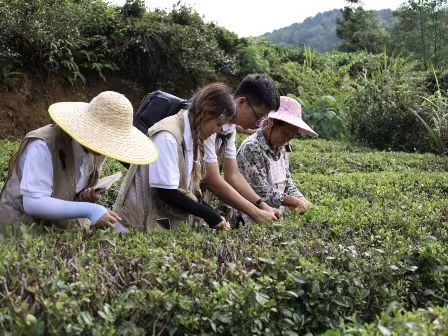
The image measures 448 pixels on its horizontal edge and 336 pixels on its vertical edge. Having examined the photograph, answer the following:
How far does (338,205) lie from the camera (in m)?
4.75

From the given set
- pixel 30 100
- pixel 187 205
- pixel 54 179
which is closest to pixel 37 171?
pixel 54 179

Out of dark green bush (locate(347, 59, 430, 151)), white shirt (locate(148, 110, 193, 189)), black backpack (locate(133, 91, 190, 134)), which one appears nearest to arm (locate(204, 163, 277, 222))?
black backpack (locate(133, 91, 190, 134))

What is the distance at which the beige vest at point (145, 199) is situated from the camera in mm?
3521

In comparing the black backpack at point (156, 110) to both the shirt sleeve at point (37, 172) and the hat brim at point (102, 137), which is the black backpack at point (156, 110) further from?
the shirt sleeve at point (37, 172)

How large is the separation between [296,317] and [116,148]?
1.16 metres

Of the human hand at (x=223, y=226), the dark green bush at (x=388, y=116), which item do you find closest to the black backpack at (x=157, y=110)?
the human hand at (x=223, y=226)

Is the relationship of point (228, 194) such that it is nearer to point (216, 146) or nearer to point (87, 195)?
point (216, 146)

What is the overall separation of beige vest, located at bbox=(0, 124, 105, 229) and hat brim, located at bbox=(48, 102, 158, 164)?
102 mm

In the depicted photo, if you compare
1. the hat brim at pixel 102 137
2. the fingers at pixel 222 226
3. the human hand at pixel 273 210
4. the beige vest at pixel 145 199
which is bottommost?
the human hand at pixel 273 210

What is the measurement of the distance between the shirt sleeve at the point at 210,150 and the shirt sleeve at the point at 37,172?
42.6 inches

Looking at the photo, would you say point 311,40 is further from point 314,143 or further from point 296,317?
point 296,317

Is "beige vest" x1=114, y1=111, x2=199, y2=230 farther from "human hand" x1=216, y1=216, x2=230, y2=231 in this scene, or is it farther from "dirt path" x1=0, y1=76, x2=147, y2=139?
"dirt path" x1=0, y1=76, x2=147, y2=139

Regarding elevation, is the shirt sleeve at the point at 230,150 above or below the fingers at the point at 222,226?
above

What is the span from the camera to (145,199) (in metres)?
3.55
